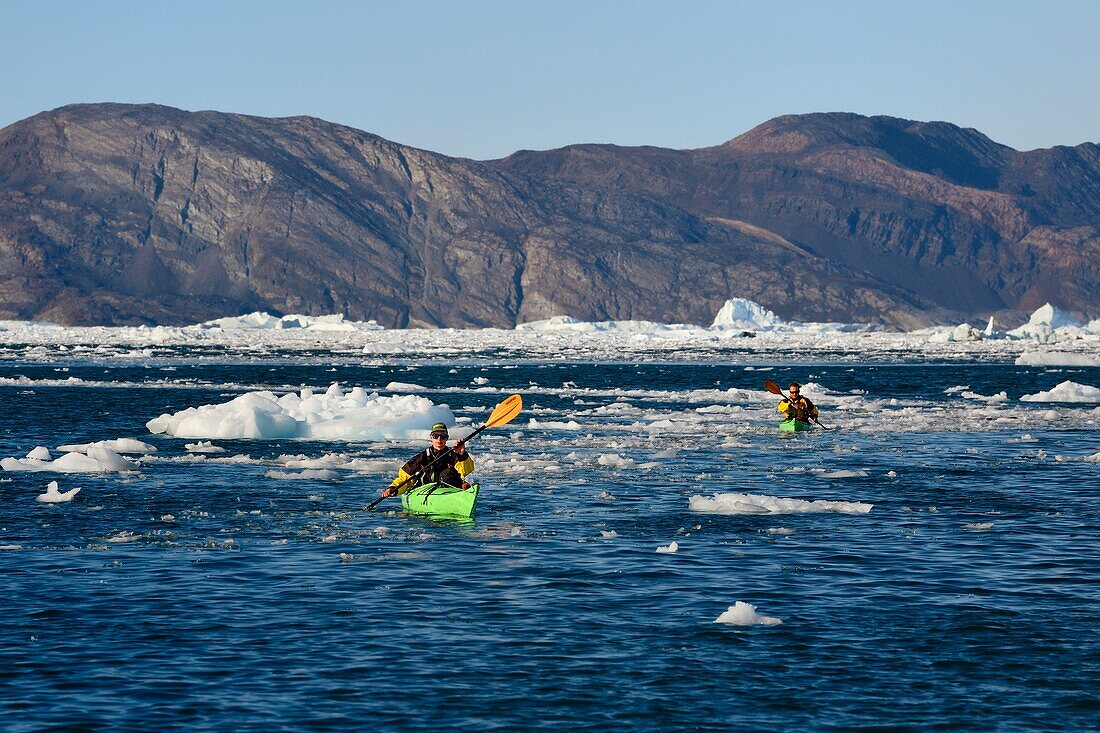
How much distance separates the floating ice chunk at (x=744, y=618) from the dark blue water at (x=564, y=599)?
16cm

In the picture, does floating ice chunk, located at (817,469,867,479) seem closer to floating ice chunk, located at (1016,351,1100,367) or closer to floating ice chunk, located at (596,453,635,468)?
floating ice chunk, located at (596,453,635,468)

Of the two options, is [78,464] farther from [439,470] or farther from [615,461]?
[615,461]

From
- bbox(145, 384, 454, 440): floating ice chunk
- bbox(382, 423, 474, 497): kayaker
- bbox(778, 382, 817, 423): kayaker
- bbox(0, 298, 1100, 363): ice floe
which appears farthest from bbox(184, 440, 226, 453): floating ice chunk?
bbox(0, 298, 1100, 363): ice floe

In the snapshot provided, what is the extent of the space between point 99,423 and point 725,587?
32.8 metres

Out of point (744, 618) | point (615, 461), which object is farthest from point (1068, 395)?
point (744, 618)

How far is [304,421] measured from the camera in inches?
1587

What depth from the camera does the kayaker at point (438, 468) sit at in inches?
1003

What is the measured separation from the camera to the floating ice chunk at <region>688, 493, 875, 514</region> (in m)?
25.6

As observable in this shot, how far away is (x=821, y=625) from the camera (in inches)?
661

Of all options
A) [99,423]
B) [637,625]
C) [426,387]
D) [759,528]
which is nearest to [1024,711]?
[637,625]

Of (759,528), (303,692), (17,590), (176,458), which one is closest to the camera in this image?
(303,692)

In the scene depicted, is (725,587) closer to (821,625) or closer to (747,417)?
(821,625)

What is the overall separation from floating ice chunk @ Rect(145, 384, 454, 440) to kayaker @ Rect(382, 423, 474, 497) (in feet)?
45.8

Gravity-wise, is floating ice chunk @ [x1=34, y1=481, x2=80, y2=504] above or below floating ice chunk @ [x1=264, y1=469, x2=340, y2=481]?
above
